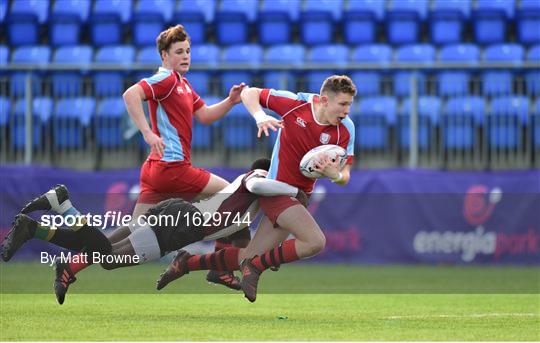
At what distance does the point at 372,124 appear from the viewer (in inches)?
652

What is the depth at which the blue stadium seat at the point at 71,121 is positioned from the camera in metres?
16.7

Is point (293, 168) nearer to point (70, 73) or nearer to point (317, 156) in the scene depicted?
point (317, 156)

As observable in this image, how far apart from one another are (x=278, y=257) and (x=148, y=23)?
10.7 meters

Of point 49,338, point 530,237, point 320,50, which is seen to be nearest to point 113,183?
point 320,50

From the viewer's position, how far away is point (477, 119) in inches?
642

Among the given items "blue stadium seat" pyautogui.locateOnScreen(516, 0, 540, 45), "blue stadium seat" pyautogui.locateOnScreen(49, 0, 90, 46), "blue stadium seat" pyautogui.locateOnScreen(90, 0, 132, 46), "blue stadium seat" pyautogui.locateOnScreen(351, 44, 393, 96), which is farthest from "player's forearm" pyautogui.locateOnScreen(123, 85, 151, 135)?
"blue stadium seat" pyautogui.locateOnScreen(516, 0, 540, 45)

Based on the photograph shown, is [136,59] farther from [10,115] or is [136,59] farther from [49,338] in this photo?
[49,338]

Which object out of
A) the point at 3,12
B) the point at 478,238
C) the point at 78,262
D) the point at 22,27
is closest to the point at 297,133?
the point at 78,262

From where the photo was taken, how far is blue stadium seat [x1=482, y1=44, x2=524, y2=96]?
1638cm

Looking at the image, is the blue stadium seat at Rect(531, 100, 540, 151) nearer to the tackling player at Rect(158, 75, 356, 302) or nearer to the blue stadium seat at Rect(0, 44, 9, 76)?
the tackling player at Rect(158, 75, 356, 302)

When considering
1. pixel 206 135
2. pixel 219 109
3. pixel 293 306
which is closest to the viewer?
pixel 219 109

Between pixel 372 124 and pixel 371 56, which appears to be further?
pixel 371 56

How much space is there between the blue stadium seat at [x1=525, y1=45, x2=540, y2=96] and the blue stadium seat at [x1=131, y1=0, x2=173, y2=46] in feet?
19.3

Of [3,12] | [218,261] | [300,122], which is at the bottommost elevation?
[218,261]
